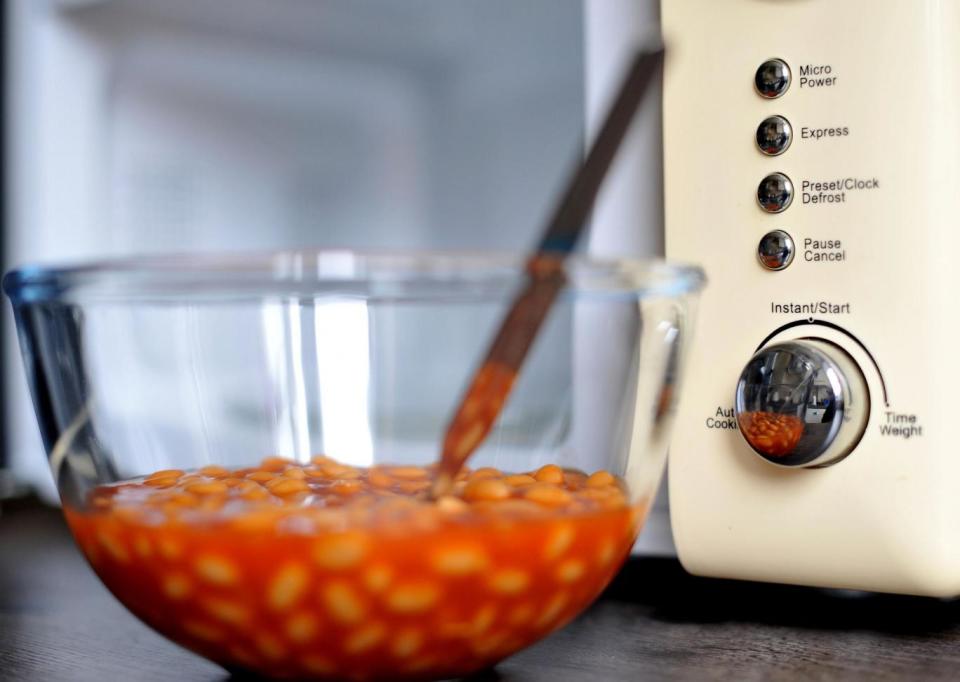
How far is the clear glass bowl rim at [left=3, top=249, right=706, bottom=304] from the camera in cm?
34

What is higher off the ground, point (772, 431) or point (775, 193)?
point (775, 193)

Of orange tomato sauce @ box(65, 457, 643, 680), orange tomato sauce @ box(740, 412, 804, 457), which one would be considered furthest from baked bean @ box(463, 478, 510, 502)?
orange tomato sauce @ box(740, 412, 804, 457)

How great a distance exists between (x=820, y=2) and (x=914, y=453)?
0.20 metres

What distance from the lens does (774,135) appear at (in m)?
0.50

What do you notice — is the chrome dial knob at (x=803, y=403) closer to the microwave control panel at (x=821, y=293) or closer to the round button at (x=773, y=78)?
the microwave control panel at (x=821, y=293)

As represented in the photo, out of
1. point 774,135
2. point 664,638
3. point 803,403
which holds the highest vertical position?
point 774,135

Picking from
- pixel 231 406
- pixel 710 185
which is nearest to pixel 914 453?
pixel 710 185

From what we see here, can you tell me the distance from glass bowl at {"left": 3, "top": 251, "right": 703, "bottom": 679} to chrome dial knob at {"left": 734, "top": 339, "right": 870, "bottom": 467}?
0.08 meters

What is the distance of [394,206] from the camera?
3.87ft

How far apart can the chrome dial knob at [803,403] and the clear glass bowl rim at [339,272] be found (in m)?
0.10

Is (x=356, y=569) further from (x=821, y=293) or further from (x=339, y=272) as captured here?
(x=821, y=293)

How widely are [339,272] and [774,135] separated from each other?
245 mm

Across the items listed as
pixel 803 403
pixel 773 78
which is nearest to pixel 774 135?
pixel 773 78

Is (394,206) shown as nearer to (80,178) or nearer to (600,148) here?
(80,178)
